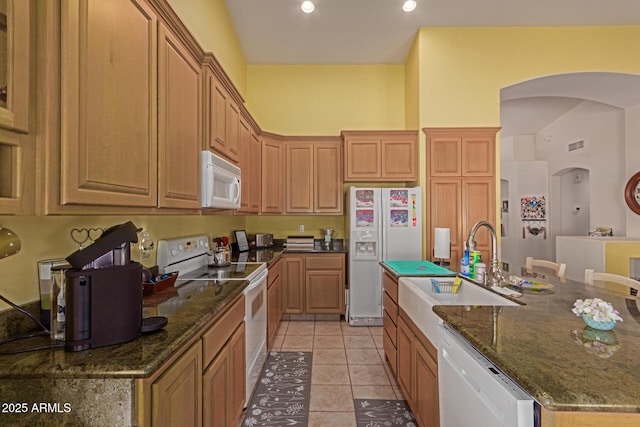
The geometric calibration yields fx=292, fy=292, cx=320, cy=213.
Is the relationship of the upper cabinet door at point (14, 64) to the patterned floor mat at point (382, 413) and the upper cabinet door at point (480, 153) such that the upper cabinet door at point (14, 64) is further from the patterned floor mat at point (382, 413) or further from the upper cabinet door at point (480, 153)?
the upper cabinet door at point (480, 153)

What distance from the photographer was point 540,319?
1201 millimetres

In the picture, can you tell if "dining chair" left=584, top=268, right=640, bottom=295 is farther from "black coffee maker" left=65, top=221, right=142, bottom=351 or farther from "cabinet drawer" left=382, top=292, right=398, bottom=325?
"black coffee maker" left=65, top=221, right=142, bottom=351

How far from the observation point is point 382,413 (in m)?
2.05

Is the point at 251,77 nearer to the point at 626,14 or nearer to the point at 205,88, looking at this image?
the point at 205,88

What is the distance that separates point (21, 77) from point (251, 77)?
406cm

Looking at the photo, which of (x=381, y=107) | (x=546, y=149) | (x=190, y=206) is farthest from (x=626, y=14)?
(x=190, y=206)

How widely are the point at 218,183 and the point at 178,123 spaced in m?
0.60

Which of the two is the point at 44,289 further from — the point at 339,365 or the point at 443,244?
the point at 443,244

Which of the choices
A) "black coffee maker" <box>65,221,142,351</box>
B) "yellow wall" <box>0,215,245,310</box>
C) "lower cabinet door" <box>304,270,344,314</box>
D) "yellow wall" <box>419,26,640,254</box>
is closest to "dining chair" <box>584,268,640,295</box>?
"yellow wall" <box>419,26,640,254</box>

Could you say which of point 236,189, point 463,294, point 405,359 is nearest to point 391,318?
point 405,359

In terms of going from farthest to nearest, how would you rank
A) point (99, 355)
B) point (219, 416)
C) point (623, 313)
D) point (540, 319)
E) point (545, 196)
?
point (545, 196) < point (219, 416) < point (623, 313) < point (540, 319) < point (99, 355)

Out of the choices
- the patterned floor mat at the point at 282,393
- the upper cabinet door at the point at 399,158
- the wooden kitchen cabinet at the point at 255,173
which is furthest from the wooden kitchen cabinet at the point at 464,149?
the patterned floor mat at the point at 282,393

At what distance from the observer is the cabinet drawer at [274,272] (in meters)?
2.99

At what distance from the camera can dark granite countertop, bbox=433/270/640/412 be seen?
0.71m
